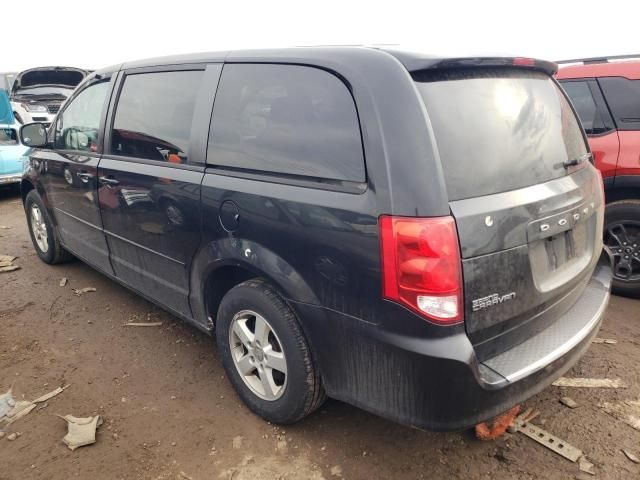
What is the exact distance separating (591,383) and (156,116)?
Answer: 10.0ft

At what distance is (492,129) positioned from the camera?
197 cm

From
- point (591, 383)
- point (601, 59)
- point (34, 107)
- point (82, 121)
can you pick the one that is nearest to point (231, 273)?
point (82, 121)

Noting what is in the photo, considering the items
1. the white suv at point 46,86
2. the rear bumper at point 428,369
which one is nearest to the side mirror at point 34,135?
the rear bumper at point 428,369

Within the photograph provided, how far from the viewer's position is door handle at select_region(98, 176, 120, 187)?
3202 millimetres

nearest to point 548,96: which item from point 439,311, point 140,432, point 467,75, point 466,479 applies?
point 467,75

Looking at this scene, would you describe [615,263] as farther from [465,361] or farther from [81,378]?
[81,378]

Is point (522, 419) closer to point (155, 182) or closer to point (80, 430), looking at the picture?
point (80, 430)

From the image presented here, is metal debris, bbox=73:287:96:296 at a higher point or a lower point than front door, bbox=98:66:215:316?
lower

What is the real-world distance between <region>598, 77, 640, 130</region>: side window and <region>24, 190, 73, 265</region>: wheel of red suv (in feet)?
16.5

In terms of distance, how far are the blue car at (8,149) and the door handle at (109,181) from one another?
5.49 meters

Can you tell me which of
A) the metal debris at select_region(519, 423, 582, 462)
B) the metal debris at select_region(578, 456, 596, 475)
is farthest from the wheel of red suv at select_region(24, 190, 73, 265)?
the metal debris at select_region(578, 456, 596, 475)

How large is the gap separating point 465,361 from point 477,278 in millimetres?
309

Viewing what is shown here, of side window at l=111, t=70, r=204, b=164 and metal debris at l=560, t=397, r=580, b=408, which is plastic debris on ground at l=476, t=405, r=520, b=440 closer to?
metal debris at l=560, t=397, r=580, b=408

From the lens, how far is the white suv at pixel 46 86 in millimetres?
12234
